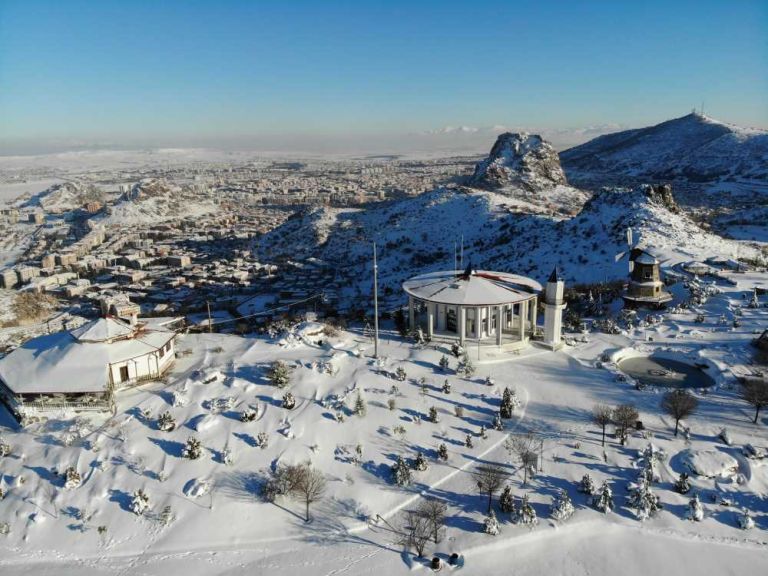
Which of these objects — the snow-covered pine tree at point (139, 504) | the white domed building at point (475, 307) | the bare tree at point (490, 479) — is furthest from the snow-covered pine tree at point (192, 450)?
the white domed building at point (475, 307)

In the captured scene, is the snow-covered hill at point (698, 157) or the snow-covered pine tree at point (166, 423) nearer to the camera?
the snow-covered pine tree at point (166, 423)

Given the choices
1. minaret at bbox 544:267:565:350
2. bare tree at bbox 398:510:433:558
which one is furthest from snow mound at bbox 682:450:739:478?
minaret at bbox 544:267:565:350

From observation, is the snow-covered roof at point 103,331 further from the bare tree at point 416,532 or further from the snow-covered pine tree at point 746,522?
the snow-covered pine tree at point 746,522

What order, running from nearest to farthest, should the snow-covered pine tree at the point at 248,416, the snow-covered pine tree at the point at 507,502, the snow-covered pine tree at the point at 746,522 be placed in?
the snow-covered pine tree at the point at 746,522 < the snow-covered pine tree at the point at 507,502 < the snow-covered pine tree at the point at 248,416

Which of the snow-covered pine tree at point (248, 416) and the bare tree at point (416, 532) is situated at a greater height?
the snow-covered pine tree at point (248, 416)

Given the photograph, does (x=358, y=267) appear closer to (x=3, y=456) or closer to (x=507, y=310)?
(x=507, y=310)

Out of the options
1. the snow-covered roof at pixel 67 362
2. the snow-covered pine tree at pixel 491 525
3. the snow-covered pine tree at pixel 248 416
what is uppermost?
the snow-covered roof at pixel 67 362

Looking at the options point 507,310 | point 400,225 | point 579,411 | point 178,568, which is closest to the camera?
point 178,568

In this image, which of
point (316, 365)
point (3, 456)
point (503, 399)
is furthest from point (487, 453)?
point (3, 456)
